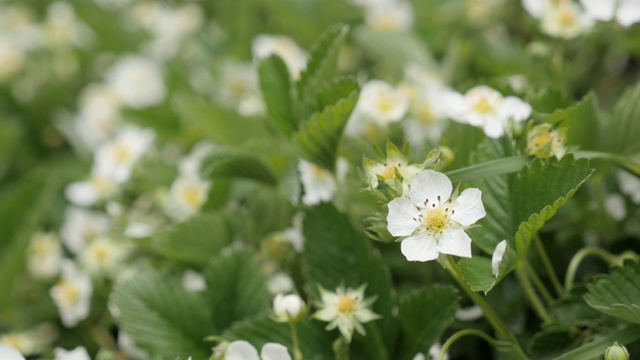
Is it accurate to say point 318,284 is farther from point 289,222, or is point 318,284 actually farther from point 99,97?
point 99,97

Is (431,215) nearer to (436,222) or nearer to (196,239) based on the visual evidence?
(436,222)

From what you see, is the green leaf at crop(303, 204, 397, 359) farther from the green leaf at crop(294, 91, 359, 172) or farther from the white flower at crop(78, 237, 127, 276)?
the white flower at crop(78, 237, 127, 276)

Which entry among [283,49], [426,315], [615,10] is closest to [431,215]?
[426,315]

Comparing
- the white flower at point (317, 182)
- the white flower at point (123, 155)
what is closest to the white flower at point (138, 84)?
the white flower at point (123, 155)

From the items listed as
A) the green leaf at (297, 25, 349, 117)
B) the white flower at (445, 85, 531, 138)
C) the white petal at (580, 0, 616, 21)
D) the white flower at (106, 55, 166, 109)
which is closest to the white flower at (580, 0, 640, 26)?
the white petal at (580, 0, 616, 21)

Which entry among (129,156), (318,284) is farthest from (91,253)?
(318,284)

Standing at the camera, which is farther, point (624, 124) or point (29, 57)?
point (29, 57)

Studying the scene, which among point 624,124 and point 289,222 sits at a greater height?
point 624,124
